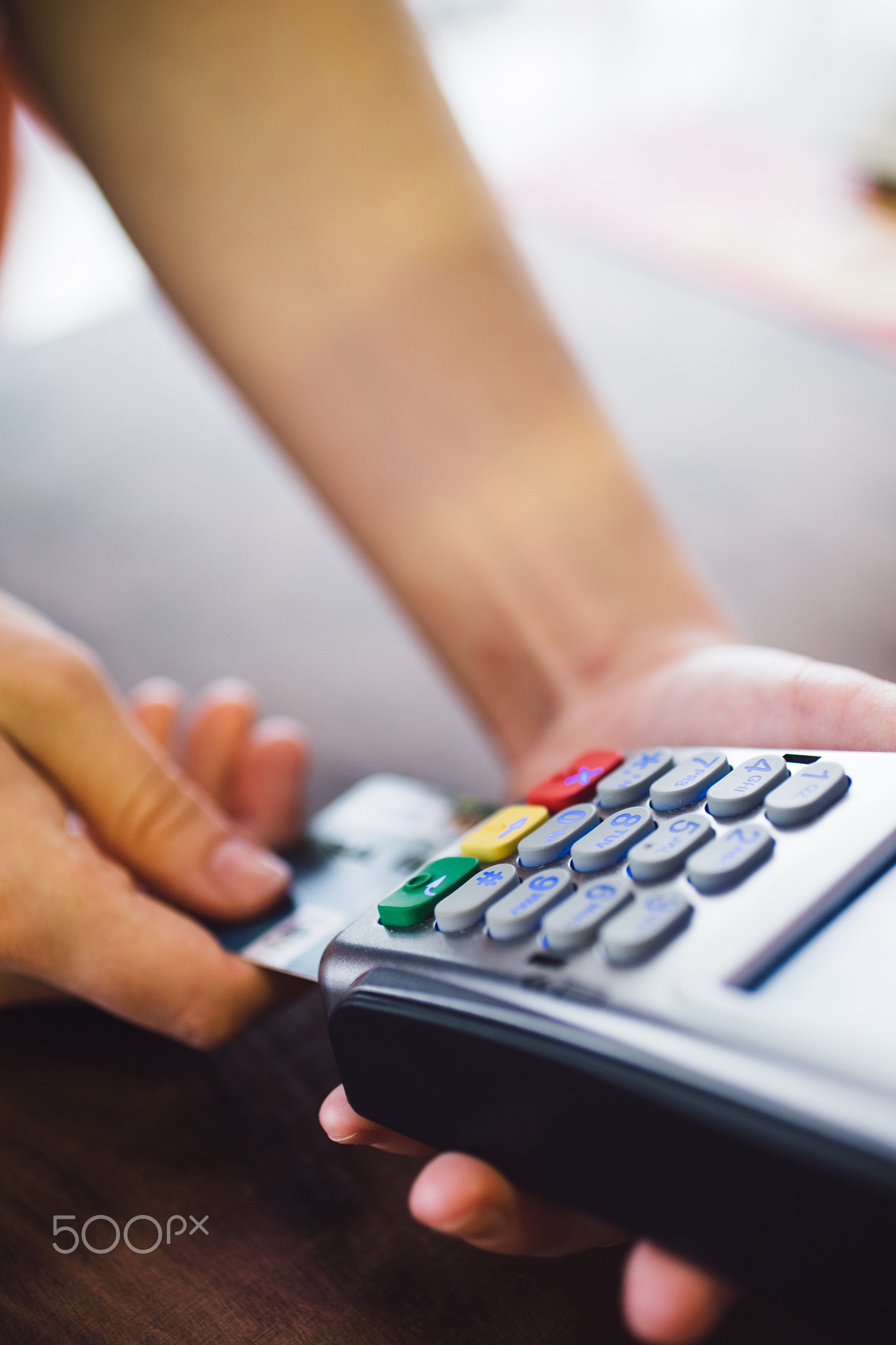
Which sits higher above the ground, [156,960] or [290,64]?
[290,64]

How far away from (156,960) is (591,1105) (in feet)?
0.54

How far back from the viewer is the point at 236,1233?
28cm

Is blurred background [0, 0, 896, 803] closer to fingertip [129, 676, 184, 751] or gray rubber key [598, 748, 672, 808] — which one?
fingertip [129, 676, 184, 751]

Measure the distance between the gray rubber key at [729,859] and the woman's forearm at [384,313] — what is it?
25cm

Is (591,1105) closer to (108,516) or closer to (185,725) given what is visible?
(185,725)

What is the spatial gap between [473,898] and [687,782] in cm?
7

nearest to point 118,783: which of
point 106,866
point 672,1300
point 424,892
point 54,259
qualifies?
point 106,866

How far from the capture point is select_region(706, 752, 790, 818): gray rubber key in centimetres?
29

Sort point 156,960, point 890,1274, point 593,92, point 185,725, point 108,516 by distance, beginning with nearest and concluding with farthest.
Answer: point 890,1274 < point 156,960 < point 185,725 < point 108,516 < point 593,92

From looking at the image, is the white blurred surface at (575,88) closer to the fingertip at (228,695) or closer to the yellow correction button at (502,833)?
the fingertip at (228,695)

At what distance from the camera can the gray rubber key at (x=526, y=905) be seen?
0.27 metres

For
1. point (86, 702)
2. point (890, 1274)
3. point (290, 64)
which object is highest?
point (290, 64)

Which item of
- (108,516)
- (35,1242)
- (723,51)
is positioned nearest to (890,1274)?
(35,1242)

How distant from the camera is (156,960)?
344 mm
